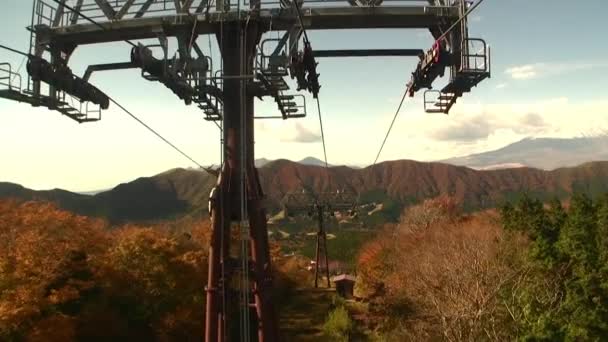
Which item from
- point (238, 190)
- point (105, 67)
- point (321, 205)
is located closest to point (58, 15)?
point (105, 67)

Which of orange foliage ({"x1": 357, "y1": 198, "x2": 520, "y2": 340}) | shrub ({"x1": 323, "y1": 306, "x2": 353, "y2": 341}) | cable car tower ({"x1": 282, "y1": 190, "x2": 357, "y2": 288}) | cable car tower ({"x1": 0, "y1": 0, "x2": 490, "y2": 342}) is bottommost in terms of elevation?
shrub ({"x1": 323, "y1": 306, "x2": 353, "y2": 341})

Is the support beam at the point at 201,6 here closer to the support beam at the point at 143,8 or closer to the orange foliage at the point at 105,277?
the support beam at the point at 143,8

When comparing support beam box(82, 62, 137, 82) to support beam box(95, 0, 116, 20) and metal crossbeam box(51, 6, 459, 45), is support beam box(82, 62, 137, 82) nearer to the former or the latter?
metal crossbeam box(51, 6, 459, 45)

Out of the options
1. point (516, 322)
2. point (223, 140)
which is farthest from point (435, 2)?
point (516, 322)

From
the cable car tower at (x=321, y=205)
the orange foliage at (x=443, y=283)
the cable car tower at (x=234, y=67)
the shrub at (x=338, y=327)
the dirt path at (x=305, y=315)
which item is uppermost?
the cable car tower at (x=234, y=67)

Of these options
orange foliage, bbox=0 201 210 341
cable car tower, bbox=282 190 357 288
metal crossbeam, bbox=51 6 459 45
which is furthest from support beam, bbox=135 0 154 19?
cable car tower, bbox=282 190 357 288

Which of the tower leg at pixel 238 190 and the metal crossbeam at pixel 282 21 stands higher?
the metal crossbeam at pixel 282 21

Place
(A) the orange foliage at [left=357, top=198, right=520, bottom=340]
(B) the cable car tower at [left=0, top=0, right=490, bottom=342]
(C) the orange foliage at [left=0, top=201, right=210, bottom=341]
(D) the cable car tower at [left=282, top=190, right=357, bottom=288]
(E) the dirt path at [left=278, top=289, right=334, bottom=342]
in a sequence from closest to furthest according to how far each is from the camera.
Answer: (B) the cable car tower at [left=0, top=0, right=490, bottom=342] → (C) the orange foliage at [left=0, top=201, right=210, bottom=341] → (A) the orange foliage at [left=357, top=198, right=520, bottom=340] → (D) the cable car tower at [left=282, top=190, right=357, bottom=288] → (E) the dirt path at [left=278, top=289, right=334, bottom=342]

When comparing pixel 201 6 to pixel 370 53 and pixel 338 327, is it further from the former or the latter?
pixel 338 327

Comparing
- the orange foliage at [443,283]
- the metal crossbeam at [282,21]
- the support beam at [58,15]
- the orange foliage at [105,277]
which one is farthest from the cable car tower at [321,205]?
the support beam at [58,15]
